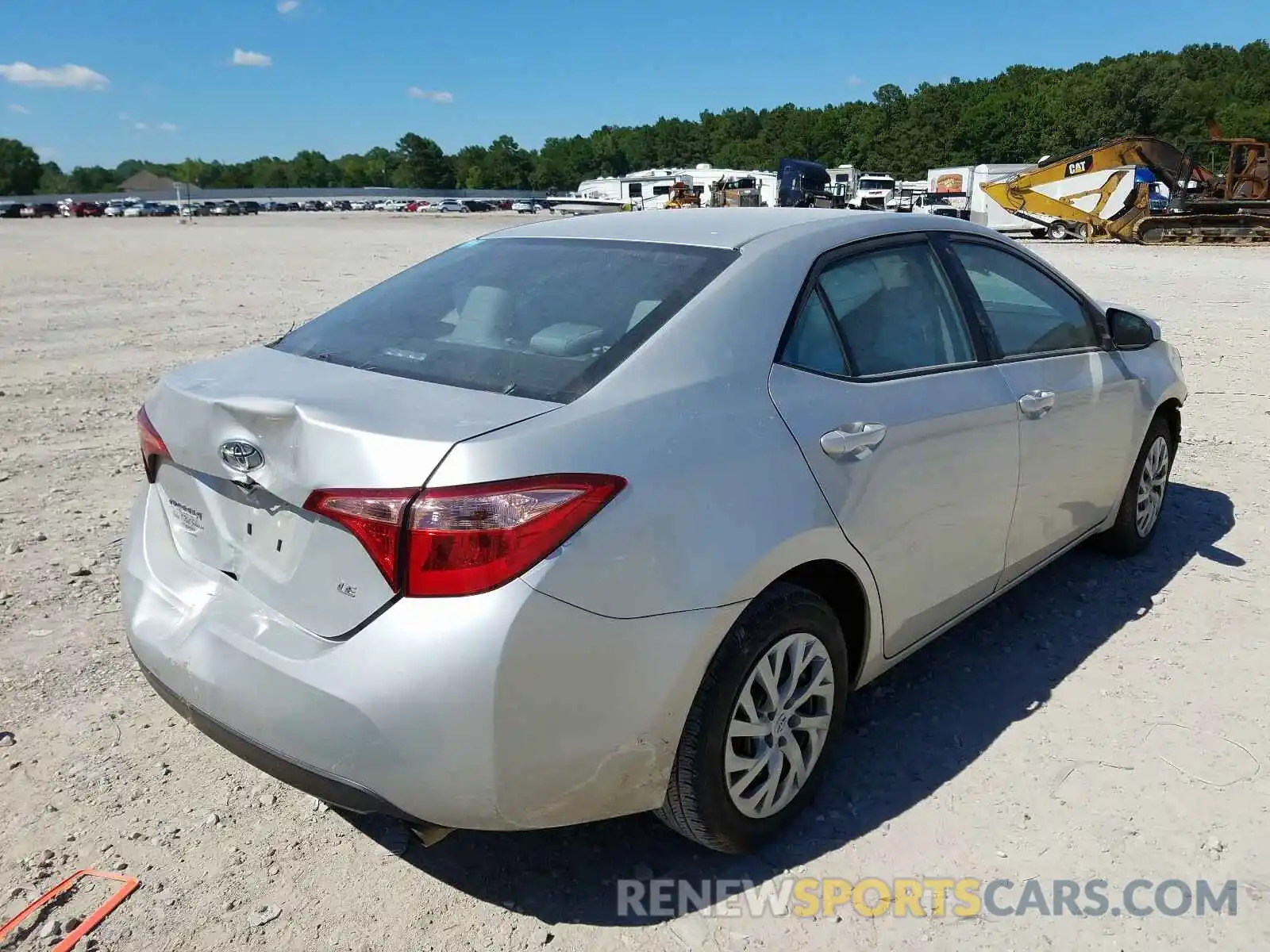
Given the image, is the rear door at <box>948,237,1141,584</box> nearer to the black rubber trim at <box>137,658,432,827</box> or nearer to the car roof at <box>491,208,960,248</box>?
the car roof at <box>491,208,960,248</box>

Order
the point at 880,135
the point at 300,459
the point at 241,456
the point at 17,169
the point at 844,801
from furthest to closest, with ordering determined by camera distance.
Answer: the point at 17,169 < the point at 880,135 < the point at 844,801 < the point at 241,456 < the point at 300,459

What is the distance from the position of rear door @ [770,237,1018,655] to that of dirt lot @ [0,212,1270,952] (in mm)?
497

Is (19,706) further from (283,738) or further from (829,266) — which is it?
(829,266)

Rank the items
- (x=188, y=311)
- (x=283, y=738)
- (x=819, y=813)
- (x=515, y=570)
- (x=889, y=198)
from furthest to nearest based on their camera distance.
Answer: (x=889, y=198) → (x=188, y=311) → (x=819, y=813) → (x=283, y=738) → (x=515, y=570)

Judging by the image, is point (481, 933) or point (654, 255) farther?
point (654, 255)

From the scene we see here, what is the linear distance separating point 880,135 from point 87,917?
122 metres

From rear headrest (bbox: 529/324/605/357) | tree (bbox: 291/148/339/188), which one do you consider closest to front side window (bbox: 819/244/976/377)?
rear headrest (bbox: 529/324/605/357)

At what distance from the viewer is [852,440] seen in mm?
2652

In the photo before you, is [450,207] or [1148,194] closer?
[1148,194]

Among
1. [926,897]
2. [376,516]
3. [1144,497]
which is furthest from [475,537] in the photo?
[1144,497]

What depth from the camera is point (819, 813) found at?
2.86 metres

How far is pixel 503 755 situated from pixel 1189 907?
6.04 ft

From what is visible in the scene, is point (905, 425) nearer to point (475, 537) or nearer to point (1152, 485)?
point (475, 537)

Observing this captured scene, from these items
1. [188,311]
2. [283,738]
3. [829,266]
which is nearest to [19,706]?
[283,738]
